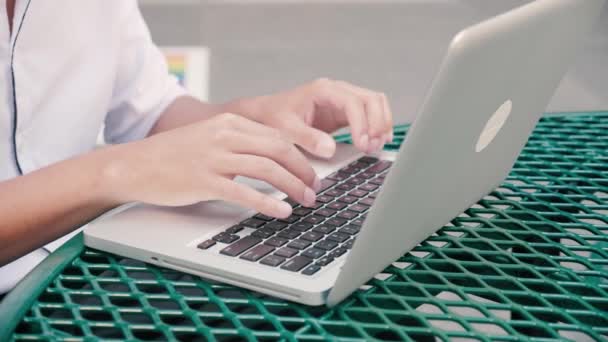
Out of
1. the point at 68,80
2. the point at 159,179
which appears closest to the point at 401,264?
the point at 159,179

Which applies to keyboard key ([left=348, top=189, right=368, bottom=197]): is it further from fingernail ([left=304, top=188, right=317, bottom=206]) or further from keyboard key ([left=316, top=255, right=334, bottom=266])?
keyboard key ([left=316, top=255, right=334, bottom=266])

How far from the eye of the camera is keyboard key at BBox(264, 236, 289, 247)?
0.70m

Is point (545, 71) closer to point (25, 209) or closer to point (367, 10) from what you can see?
point (25, 209)

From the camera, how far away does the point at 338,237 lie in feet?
2.37

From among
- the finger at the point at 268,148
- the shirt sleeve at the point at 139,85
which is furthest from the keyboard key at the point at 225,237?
the shirt sleeve at the point at 139,85

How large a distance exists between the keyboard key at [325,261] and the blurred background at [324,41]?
2.14 meters

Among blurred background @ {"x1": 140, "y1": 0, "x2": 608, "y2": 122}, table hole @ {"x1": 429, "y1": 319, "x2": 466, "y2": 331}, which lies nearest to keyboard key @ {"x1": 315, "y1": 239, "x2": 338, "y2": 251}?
table hole @ {"x1": 429, "y1": 319, "x2": 466, "y2": 331}

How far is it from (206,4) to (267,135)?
2.94m

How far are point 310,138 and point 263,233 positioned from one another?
0.72 feet

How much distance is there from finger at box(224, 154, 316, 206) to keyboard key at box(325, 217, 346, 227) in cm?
3

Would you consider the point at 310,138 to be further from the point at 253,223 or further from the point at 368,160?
the point at 253,223

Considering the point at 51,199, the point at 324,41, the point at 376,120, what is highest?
the point at 376,120

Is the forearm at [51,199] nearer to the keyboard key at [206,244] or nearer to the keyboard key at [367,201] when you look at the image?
the keyboard key at [206,244]

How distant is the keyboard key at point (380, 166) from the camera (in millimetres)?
927
